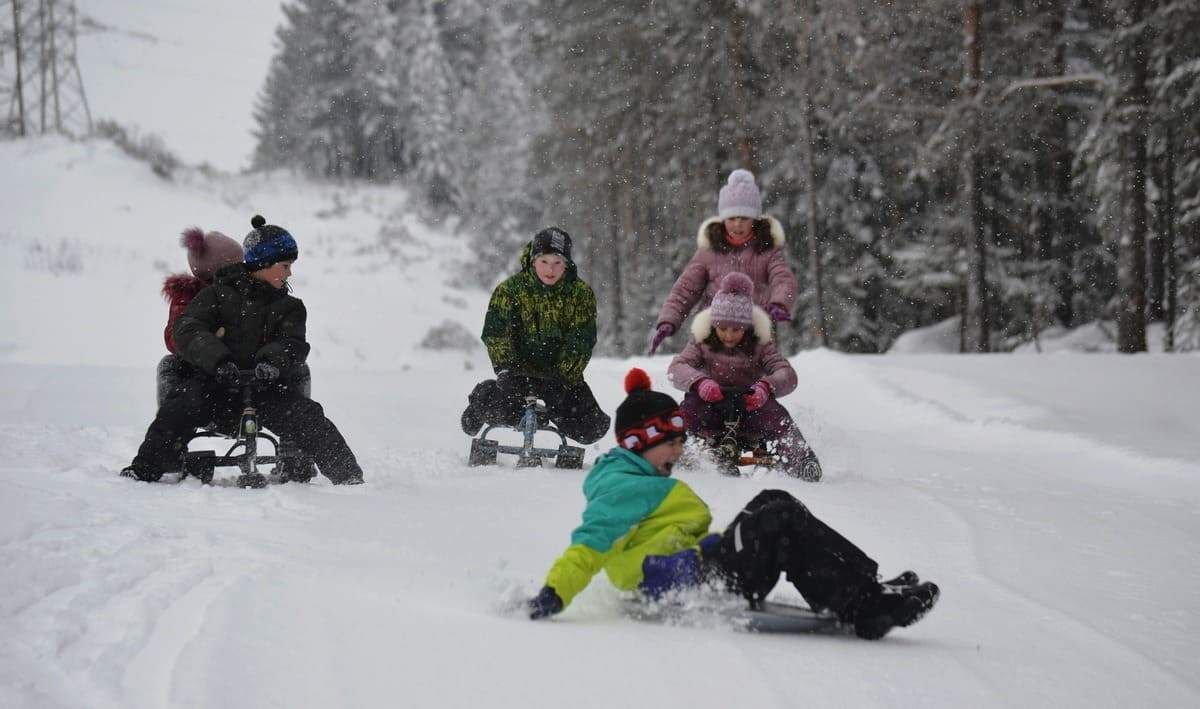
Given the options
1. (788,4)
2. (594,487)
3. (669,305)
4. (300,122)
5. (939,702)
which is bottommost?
(939,702)

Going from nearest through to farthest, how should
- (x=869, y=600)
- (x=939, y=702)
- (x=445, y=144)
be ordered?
(x=939, y=702), (x=869, y=600), (x=445, y=144)

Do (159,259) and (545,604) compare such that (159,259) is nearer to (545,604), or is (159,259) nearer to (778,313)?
(778,313)

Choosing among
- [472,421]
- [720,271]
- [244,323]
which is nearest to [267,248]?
[244,323]

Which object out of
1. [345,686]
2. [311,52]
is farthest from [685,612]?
[311,52]

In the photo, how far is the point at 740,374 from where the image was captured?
723 centimetres

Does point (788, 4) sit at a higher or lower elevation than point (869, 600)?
higher

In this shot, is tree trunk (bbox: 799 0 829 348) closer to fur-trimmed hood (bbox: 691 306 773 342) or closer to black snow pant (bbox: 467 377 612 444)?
fur-trimmed hood (bbox: 691 306 773 342)

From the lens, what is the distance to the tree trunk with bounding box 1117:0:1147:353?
13867 mm

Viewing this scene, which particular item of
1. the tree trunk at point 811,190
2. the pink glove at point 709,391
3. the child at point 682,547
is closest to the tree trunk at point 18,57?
the tree trunk at point 811,190

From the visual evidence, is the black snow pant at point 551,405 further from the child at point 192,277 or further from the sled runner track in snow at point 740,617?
the sled runner track in snow at point 740,617

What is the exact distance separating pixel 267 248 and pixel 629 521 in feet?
11.2

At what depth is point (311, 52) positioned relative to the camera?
160 ft

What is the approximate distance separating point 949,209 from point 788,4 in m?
6.26

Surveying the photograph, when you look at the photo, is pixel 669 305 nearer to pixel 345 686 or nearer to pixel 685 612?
pixel 685 612
